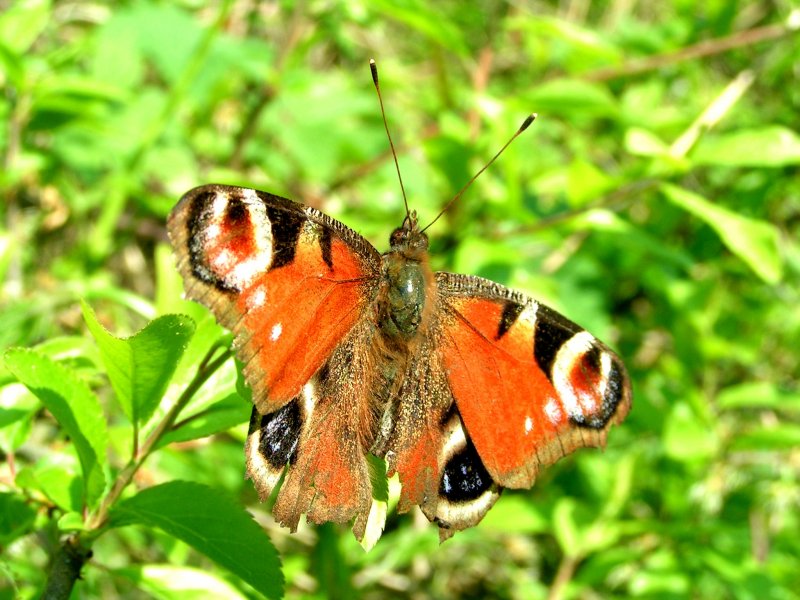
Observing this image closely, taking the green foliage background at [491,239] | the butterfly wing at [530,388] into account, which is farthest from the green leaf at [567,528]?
the butterfly wing at [530,388]

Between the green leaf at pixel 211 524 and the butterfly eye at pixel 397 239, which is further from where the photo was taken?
the butterfly eye at pixel 397 239

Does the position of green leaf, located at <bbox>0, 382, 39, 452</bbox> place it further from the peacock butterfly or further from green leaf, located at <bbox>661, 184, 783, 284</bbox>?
green leaf, located at <bbox>661, 184, 783, 284</bbox>

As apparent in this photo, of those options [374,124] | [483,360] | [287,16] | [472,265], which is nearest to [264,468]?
[483,360]

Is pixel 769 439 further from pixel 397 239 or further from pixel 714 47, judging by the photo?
pixel 397 239

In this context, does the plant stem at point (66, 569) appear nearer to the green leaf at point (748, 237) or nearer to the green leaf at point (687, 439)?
the green leaf at point (748, 237)

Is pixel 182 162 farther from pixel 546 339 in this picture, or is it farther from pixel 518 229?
pixel 546 339

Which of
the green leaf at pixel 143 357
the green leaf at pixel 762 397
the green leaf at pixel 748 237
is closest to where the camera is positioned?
the green leaf at pixel 143 357

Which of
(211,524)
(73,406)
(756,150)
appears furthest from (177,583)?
(756,150)

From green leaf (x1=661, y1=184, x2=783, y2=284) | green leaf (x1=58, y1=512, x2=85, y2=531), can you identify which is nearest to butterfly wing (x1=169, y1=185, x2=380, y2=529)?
green leaf (x1=58, y1=512, x2=85, y2=531)
